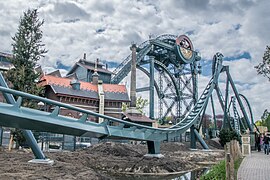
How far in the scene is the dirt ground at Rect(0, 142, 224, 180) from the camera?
11352mm

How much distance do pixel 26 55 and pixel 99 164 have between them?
10.5 m

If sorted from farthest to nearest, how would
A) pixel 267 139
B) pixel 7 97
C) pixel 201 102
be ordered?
pixel 201 102
pixel 267 139
pixel 7 97

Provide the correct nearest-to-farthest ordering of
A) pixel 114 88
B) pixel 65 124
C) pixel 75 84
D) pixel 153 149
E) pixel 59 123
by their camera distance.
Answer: pixel 59 123 < pixel 65 124 < pixel 153 149 < pixel 75 84 < pixel 114 88

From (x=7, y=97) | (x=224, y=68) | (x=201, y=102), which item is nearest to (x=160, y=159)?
(x=7, y=97)

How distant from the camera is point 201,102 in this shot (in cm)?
2958

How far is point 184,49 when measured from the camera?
174 feet

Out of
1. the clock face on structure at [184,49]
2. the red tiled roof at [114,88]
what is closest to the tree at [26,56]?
the red tiled roof at [114,88]

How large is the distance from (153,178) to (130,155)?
7.13 m

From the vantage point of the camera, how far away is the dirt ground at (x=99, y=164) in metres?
11.4

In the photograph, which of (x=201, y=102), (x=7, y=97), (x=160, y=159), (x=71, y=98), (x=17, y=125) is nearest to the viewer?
(x=17, y=125)

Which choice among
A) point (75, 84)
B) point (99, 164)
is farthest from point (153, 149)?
point (75, 84)

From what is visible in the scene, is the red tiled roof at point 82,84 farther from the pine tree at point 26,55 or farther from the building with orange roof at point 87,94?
the pine tree at point 26,55

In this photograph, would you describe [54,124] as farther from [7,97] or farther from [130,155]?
[130,155]

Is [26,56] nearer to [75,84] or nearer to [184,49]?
[75,84]
